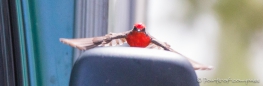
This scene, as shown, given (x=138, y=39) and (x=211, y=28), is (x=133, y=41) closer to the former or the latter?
(x=138, y=39)

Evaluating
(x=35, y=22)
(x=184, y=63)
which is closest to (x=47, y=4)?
(x=35, y=22)

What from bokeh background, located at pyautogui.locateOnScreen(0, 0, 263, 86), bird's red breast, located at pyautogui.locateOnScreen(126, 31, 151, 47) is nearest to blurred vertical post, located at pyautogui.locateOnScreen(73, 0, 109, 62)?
bokeh background, located at pyautogui.locateOnScreen(0, 0, 263, 86)

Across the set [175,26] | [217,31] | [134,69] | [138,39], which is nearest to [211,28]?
[217,31]

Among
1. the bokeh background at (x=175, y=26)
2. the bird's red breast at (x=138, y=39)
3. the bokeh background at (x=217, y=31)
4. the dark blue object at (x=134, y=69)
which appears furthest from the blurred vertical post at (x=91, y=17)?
the dark blue object at (x=134, y=69)

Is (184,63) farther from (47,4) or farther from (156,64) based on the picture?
(47,4)

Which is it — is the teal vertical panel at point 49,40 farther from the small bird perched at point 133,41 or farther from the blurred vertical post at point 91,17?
the small bird perched at point 133,41

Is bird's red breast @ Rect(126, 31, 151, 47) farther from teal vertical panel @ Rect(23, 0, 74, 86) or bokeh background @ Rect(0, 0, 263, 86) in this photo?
teal vertical panel @ Rect(23, 0, 74, 86)

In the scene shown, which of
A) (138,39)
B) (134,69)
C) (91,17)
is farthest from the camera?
(91,17)
